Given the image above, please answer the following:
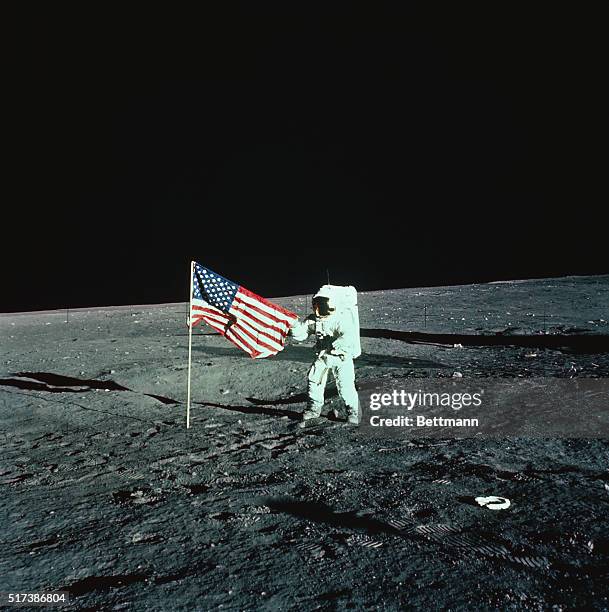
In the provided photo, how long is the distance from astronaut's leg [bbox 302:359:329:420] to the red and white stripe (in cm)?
36

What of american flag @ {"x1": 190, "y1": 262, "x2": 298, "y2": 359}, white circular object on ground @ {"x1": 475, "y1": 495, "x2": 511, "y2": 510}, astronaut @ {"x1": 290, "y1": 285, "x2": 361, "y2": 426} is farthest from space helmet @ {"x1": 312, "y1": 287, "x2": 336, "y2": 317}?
white circular object on ground @ {"x1": 475, "y1": 495, "x2": 511, "y2": 510}

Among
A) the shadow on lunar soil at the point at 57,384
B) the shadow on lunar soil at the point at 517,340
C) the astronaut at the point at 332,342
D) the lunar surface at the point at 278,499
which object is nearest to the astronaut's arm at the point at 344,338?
the astronaut at the point at 332,342

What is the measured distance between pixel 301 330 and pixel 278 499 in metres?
1.66

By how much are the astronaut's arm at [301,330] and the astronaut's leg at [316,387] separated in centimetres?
25

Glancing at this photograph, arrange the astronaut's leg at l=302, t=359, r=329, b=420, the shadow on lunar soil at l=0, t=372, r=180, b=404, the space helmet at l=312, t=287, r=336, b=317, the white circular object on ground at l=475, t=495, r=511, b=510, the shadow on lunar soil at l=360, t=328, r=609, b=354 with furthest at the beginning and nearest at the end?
the shadow on lunar soil at l=360, t=328, r=609, b=354 < the shadow on lunar soil at l=0, t=372, r=180, b=404 < the astronaut's leg at l=302, t=359, r=329, b=420 < the space helmet at l=312, t=287, r=336, b=317 < the white circular object on ground at l=475, t=495, r=511, b=510

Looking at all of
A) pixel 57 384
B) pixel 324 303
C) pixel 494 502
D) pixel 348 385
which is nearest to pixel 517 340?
pixel 348 385

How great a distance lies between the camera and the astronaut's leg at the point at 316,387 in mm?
4402

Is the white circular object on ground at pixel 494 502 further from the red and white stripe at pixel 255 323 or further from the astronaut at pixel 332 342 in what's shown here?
the red and white stripe at pixel 255 323

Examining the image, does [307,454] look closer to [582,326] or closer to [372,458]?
[372,458]

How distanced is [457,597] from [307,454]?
1771 millimetres

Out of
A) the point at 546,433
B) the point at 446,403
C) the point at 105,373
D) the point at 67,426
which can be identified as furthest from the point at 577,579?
the point at 105,373

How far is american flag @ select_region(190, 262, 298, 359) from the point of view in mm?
4473

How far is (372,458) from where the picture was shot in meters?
3.58

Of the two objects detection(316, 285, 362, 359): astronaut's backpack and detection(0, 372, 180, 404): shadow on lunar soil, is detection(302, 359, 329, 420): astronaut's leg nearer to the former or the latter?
detection(316, 285, 362, 359): astronaut's backpack
